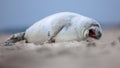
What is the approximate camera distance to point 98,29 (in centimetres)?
274

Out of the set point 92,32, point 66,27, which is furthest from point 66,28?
point 92,32

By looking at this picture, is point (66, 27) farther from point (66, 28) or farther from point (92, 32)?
point (92, 32)

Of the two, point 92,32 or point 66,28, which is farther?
point 66,28

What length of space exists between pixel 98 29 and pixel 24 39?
3.59ft

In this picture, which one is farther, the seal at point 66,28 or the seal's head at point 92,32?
the seal at point 66,28

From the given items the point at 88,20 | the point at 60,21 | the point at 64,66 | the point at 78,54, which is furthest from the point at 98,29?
the point at 64,66

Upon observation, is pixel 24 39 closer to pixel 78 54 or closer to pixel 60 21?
pixel 60 21

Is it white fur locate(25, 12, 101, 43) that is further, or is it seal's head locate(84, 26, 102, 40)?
white fur locate(25, 12, 101, 43)

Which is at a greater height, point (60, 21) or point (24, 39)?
point (60, 21)

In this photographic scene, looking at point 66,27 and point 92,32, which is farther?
point 66,27

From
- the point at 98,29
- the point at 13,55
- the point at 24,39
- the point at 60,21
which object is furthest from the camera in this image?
the point at 24,39

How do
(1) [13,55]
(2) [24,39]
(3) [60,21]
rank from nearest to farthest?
(1) [13,55], (3) [60,21], (2) [24,39]

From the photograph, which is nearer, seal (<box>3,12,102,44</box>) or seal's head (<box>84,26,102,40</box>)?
seal's head (<box>84,26,102,40</box>)

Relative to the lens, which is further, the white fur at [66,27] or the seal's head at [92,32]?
the white fur at [66,27]
